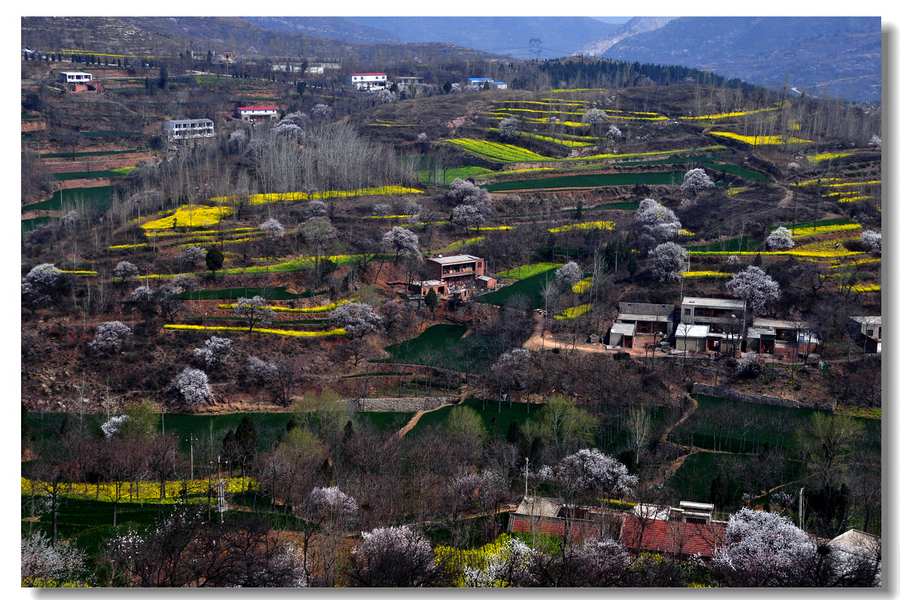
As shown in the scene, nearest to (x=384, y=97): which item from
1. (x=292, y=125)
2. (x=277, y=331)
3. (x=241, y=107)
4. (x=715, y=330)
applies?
(x=241, y=107)

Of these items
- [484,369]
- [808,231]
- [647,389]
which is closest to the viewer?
[647,389]

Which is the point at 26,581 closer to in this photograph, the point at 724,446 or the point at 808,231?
the point at 724,446

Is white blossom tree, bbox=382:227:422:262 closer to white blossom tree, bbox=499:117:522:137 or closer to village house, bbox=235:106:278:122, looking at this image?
white blossom tree, bbox=499:117:522:137

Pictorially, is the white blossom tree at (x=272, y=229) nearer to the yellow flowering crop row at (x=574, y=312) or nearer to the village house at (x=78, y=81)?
the yellow flowering crop row at (x=574, y=312)

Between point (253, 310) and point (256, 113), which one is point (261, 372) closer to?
point (253, 310)

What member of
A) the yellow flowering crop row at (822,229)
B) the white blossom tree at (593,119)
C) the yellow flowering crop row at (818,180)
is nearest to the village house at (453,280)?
the yellow flowering crop row at (822,229)

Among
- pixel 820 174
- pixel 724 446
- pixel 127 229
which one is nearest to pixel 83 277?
pixel 127 229
